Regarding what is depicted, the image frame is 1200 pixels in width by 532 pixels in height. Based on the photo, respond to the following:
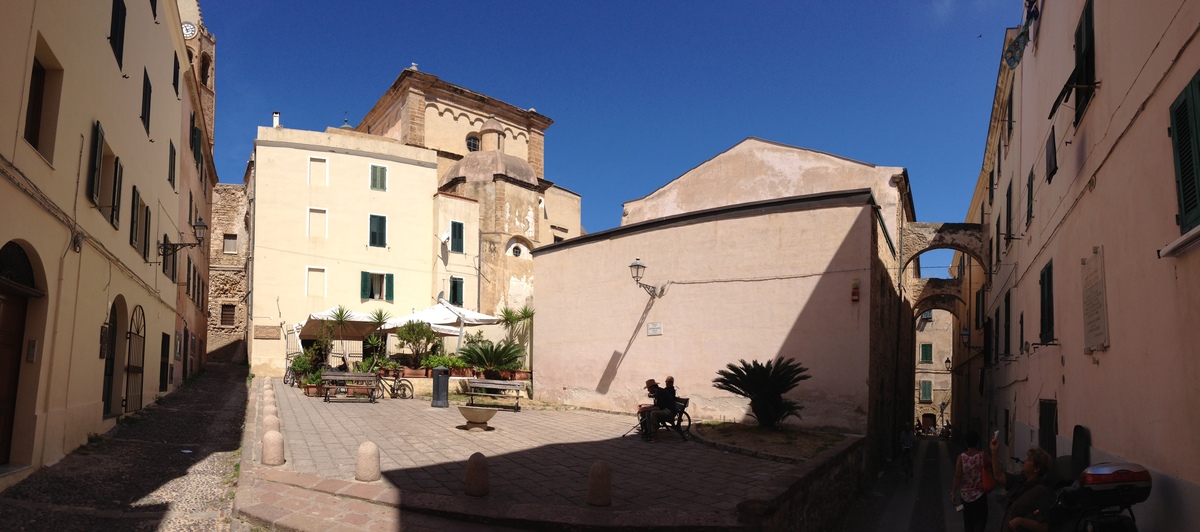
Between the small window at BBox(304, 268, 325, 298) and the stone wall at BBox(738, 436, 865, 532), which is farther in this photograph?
the small window at BBox(304, 268, 325, 298)

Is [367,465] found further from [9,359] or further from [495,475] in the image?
[9,359]

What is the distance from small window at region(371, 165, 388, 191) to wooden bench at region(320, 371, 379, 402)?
12.5m

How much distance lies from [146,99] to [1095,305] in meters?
15.0

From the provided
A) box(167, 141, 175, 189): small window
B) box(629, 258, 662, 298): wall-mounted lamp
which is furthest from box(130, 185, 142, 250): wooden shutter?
box(629, 258, 662, 298): wall-mounted lamp

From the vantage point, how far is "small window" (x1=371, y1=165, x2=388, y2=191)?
29016 millimetres

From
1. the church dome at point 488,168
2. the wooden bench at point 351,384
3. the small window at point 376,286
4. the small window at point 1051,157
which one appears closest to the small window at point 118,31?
the wooden bench at point 351,384

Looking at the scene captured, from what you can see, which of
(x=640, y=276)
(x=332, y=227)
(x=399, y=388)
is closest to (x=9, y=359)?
(x=640, y=276)

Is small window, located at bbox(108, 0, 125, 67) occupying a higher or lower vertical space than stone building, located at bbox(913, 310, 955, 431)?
higher

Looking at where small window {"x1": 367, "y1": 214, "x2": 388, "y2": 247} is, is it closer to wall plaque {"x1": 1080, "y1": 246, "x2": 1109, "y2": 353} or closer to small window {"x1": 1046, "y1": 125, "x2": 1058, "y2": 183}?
small window {"x1": 1046, "y1": 125, "x2": 1058, "y2": 183}

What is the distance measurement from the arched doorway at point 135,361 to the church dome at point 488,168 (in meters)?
20.4

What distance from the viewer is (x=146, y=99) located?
1336 cm

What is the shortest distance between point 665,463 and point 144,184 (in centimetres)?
1090

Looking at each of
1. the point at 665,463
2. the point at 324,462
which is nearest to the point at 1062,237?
the point at 665,463

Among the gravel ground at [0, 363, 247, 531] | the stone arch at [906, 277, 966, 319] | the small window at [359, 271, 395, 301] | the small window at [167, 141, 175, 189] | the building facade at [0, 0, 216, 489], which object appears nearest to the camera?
the gravel ground at [0, 363, 247, 531]
